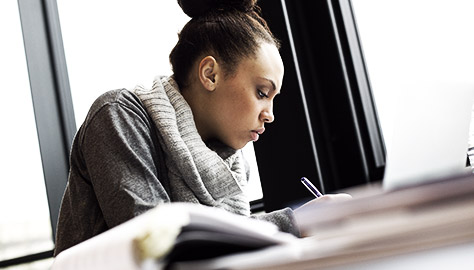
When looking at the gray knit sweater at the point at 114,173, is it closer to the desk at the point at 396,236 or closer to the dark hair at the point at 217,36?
the dark hair at the point at 217,36

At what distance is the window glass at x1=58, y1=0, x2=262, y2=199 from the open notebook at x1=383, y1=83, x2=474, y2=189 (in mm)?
1170

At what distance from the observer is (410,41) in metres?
1.40

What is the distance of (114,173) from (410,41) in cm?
85

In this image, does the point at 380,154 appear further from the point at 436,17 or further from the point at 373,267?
the point at 373,267

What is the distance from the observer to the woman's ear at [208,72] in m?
1.27

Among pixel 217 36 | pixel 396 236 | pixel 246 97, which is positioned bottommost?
pixel 396 236

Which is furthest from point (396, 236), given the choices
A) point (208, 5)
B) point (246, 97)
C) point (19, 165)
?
point (19, 165)

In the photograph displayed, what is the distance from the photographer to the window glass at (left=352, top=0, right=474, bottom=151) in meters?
1.32

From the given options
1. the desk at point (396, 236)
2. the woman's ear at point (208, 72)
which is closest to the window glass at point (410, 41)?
the woman's ear at point (208, 72)

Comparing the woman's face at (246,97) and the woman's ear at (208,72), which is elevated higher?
the woman's ear at (208,72)

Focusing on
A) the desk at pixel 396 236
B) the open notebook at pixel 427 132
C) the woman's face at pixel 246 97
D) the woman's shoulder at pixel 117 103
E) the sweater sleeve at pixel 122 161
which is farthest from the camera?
the woman's face at pixel 246 97

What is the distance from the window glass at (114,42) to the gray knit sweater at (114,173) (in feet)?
2.61

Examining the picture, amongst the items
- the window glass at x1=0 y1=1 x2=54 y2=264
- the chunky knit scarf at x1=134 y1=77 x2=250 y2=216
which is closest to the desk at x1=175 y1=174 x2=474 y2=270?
the chunky knit scarf at x1=134 y1=77 x2=250 y2=216

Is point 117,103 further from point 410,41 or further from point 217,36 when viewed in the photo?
point 410,41
